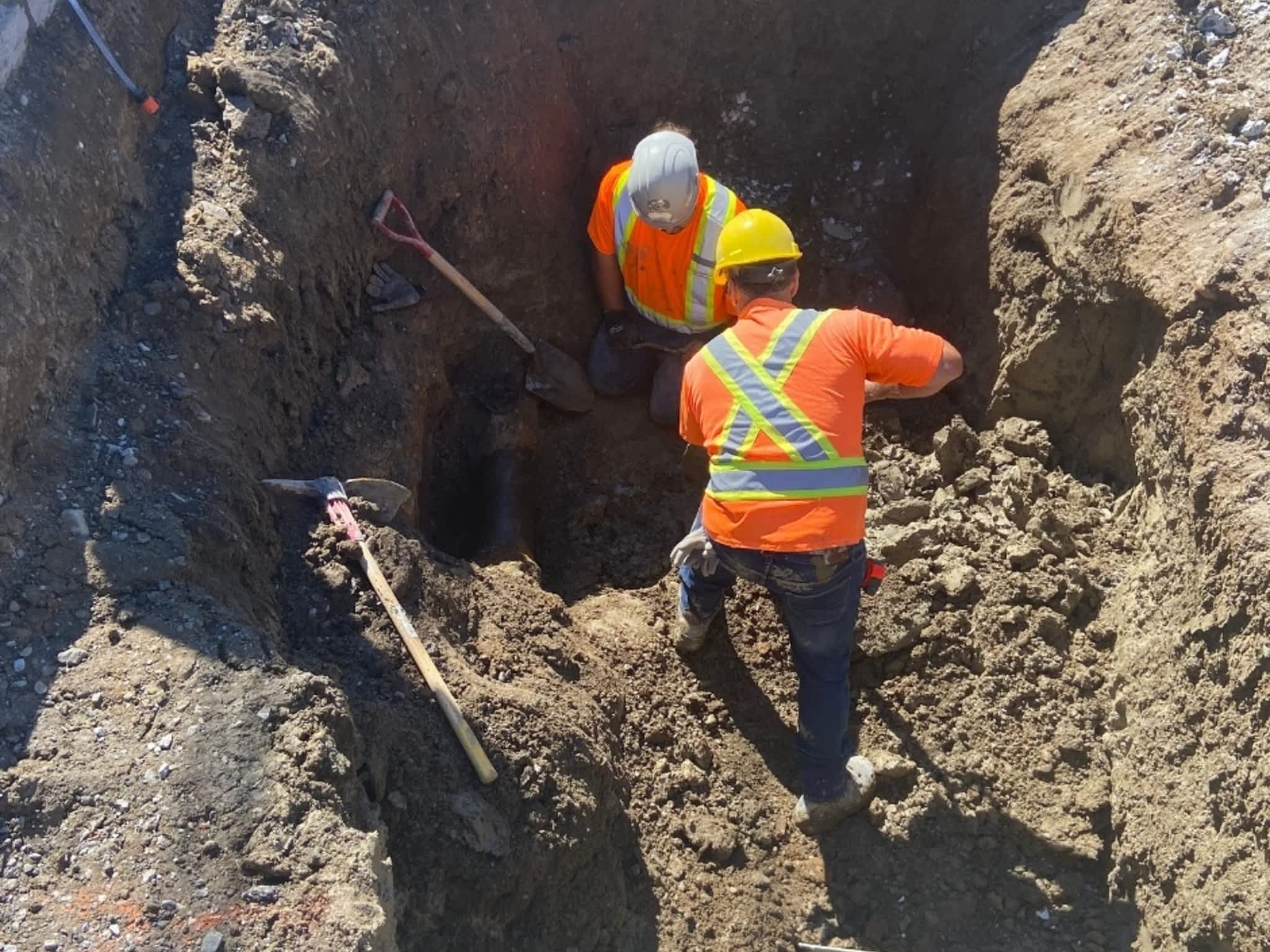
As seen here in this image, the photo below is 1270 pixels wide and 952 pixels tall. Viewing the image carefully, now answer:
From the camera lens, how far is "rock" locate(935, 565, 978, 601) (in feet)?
11.6

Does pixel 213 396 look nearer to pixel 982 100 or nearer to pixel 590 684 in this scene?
pixel 590 684

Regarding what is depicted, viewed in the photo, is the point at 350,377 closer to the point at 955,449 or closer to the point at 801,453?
the point at 801,453

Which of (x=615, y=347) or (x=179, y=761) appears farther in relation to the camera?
(x=615, y=347)

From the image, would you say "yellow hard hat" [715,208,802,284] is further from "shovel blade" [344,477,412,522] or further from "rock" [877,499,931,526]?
"shovel blade" [344,477,412,522]

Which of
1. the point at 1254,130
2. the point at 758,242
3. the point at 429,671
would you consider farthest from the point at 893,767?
the point at 1254,130

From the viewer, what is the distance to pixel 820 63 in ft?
16.0

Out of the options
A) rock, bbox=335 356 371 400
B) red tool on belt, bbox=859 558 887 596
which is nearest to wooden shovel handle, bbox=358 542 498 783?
rock, bbox=335 356 371 400

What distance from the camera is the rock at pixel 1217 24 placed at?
352 cm

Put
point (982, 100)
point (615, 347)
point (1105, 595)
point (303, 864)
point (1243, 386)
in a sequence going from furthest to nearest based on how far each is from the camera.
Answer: point (615, 347)
point (982, 100)
point (1105, 595)
point (1243, 386)
point (303, 864)

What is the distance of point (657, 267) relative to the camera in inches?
167

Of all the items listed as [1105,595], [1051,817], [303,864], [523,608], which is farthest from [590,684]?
[1105,595]

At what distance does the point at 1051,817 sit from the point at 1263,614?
96 centimetres

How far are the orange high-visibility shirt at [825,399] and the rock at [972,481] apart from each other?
832mm

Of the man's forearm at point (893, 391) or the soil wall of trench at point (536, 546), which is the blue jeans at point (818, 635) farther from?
the man's forearm at point (893, 391)
